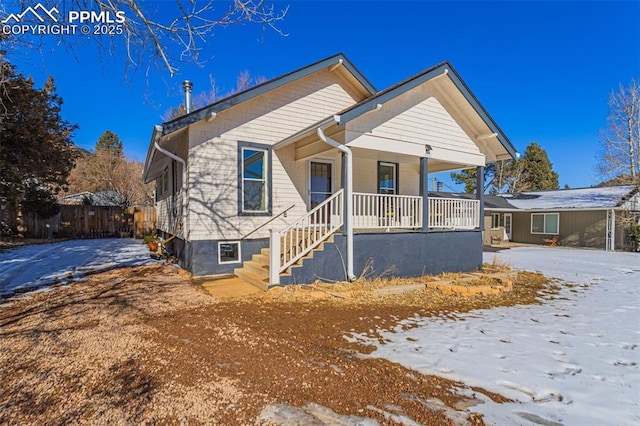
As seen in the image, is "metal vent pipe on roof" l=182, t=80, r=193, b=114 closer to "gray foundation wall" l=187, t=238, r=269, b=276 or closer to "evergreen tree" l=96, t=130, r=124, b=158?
"gray foundation wall" l=187, t=238, r=269, b=276

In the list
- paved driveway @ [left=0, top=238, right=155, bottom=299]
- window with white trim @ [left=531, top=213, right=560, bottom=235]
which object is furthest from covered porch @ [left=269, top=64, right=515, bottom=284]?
window with white trim @ [left=531, top=213, right=560, bottom=235]

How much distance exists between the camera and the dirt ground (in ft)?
8.76

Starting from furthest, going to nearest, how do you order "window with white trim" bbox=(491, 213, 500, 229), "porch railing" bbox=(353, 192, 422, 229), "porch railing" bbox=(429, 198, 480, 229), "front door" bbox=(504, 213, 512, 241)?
1. "window with white trim" bbox=(491, 213, 500, 229)
2. "front door" bbox=(504, 213, 512, 241)
3. "porch railing" bbox=(429, 198, 480, 229)
4. "porch railing" bbox=(353, 192, 422, 229)

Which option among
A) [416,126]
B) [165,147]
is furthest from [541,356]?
[165,147]

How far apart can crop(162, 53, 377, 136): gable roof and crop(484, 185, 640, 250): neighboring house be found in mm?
15559

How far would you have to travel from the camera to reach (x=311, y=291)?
653cm

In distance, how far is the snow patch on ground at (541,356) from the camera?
282cm

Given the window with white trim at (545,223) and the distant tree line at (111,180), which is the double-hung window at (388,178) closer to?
the window with white trim at (545,223)

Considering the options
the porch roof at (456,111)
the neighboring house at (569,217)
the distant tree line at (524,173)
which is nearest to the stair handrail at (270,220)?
the porch roof at (456,111)

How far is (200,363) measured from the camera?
137 inches

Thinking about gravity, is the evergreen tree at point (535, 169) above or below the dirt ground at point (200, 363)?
above

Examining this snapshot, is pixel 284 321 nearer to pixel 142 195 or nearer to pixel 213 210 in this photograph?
pixel 213 210

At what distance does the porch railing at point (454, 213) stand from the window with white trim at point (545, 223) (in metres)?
14.8

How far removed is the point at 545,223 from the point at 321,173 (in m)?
18.9
